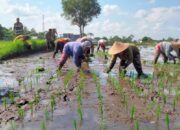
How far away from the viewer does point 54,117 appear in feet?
20.2

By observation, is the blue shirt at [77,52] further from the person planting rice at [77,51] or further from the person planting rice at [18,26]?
the person planting rice at [18,26]

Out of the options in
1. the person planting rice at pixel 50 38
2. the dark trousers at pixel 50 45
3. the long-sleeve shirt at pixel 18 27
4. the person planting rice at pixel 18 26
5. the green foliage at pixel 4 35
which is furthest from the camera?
the green foliage at pixel 4 35

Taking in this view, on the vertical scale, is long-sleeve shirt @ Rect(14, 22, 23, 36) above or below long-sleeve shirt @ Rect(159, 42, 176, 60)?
above

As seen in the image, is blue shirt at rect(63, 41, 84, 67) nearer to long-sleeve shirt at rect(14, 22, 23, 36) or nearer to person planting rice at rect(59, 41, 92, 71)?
person planting rice at rect(59, 41, 92, 71)

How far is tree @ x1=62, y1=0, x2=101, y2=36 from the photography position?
58000mm

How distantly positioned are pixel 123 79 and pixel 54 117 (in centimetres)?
451

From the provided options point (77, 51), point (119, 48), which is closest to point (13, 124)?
point (119, 48)

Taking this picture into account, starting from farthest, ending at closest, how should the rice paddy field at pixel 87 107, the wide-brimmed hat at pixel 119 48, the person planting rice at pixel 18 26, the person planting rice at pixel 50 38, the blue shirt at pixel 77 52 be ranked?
the person planting rice at pixel 18 26 → the person planting rice at pixel 50 38 → the blue shirt at pixel 77 52 → the wide-brimmed hat at pixel 119 48 → the rice paddy field at pixel 87 107

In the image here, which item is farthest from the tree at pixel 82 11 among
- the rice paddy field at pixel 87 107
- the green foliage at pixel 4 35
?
the rice paddy field at pixel 87 107

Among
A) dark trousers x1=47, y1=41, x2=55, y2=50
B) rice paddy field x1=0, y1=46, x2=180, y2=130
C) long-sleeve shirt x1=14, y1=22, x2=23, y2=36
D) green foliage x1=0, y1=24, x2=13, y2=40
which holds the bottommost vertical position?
rice paddy field x1=0, y1=46, x2=180, y2=130

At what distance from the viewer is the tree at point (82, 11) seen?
58000 millimetres

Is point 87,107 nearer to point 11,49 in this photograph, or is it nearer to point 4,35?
point 11,49

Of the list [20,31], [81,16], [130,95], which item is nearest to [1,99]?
[130,95]

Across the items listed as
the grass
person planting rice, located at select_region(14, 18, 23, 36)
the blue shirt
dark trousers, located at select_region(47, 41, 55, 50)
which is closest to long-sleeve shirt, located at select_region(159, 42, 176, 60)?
the blue shirt
